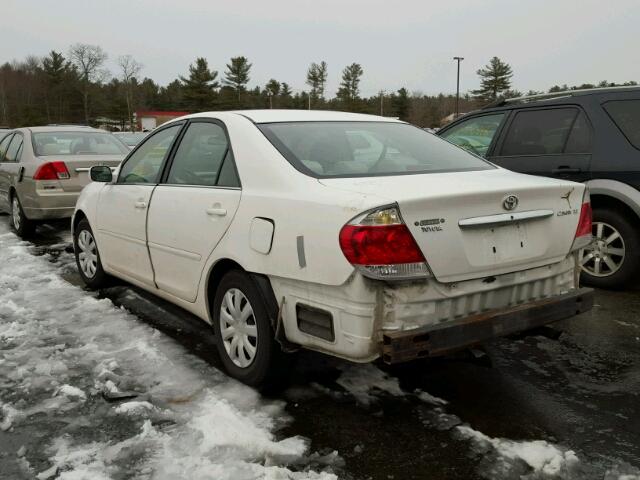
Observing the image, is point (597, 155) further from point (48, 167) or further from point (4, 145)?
point (4, 145)

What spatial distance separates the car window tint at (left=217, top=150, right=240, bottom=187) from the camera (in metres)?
3.47

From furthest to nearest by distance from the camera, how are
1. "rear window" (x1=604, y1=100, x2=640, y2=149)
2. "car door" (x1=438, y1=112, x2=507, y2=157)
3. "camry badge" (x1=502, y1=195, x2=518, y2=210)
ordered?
"car door" (x1=438, y1=112, x2=507, y2=157) < "rear window" (x1=604, y1=100, x2=640, y2=149) < "camry badge" (x1=502, y1=195, x2=518, y2=210)

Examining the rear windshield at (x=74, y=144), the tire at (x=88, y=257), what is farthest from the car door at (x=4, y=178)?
the tire at (x=88, y=257)

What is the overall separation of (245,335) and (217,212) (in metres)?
0.74

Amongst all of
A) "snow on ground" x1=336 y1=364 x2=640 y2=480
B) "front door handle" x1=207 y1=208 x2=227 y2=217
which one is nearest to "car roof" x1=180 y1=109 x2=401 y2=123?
"front door handle" x1=207 y1=208 x2=227 y2=217

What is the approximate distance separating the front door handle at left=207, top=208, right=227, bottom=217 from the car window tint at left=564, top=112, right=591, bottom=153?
3514 millimetres

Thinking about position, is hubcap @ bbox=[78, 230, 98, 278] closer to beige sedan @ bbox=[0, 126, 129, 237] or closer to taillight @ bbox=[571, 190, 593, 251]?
beige sedan @ bbox=[0, 126, 129, 237]

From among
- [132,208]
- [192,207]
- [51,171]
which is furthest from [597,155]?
[51,171]

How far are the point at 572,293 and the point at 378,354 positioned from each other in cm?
126

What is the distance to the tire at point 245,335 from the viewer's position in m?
3.17

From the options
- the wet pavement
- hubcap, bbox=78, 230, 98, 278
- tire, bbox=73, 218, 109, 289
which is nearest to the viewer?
the wet pavement

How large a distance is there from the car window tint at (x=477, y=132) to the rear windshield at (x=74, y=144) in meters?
4.74

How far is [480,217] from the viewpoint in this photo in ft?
9.29

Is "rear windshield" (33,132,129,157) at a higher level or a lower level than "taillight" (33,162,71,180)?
higher
